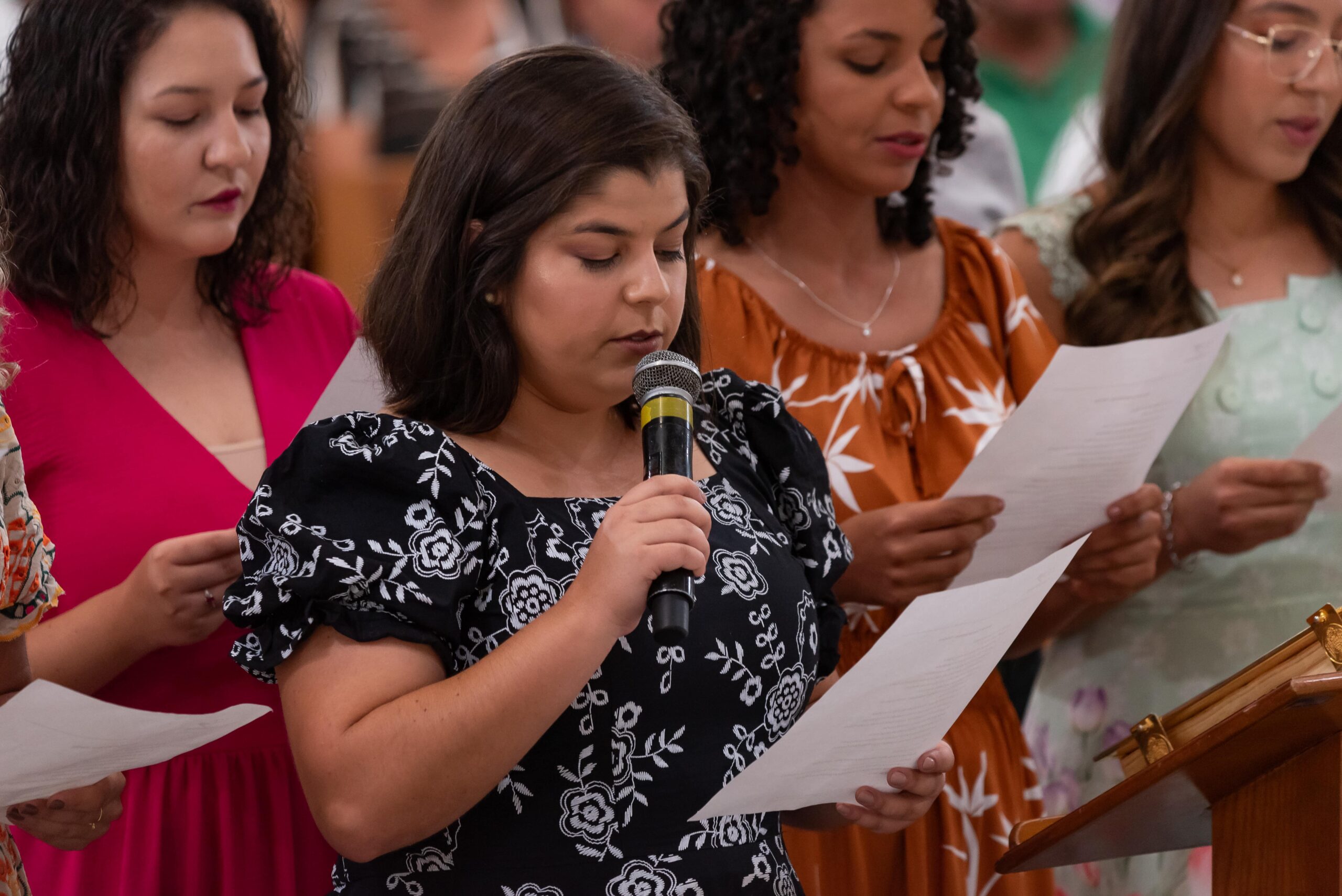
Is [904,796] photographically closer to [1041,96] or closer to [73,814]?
[73,814]

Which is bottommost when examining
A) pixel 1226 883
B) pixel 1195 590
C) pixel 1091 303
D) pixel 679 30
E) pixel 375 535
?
pixel 1226 883

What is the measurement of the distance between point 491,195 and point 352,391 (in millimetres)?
358

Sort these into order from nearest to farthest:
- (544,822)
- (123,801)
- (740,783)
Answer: (740,783)
(544,822)
(123,801)

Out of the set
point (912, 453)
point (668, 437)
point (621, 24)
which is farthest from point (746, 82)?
point (621, 24)

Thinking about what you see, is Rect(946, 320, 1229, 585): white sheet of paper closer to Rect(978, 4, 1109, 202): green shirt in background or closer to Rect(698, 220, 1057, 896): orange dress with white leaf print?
Rect(698, 220, 1057, 896): orange dress with white leaf print

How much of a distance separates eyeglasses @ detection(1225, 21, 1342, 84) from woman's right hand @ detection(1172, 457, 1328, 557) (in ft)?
2.11

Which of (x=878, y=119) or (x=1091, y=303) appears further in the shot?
(x=1091, y=303)

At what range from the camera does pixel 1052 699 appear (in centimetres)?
258

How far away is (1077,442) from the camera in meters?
2.01

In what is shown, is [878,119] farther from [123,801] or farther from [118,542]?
[123,801]

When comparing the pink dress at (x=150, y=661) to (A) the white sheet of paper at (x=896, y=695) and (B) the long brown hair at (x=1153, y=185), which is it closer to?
(A) the white sheet of paper at (x=896, y=695)

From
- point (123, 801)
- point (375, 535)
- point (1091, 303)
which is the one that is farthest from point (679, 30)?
point (123, 801)

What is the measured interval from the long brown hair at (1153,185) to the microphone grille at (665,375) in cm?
120

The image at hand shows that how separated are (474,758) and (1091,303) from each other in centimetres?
152
